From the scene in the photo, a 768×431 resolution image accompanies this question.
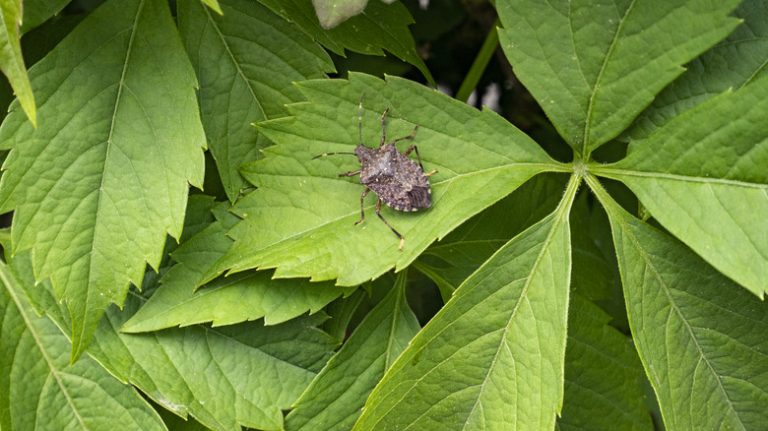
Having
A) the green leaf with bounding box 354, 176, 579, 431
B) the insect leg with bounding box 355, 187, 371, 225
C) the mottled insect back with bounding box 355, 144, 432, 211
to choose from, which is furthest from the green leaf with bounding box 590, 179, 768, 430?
the insect leg with bounding box 355, 187, 371, 225

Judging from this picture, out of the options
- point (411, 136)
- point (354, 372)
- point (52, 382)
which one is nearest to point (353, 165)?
point (411, 136)

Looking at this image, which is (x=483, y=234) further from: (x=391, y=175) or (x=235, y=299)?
(x=235, y=299)

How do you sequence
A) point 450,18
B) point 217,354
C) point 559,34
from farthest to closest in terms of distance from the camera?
point 450,18
point 217,354
point 559,34

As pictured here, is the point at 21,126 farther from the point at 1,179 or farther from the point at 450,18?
the point at 450,18

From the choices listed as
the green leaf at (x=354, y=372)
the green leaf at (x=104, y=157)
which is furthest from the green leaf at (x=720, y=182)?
the green leaf at (x=104, y=157)

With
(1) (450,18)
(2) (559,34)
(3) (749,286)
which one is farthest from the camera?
(1) (450,18)

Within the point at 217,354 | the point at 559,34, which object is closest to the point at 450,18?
the point at 559,34

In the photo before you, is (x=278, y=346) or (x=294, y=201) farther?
(x=278, y=346)
